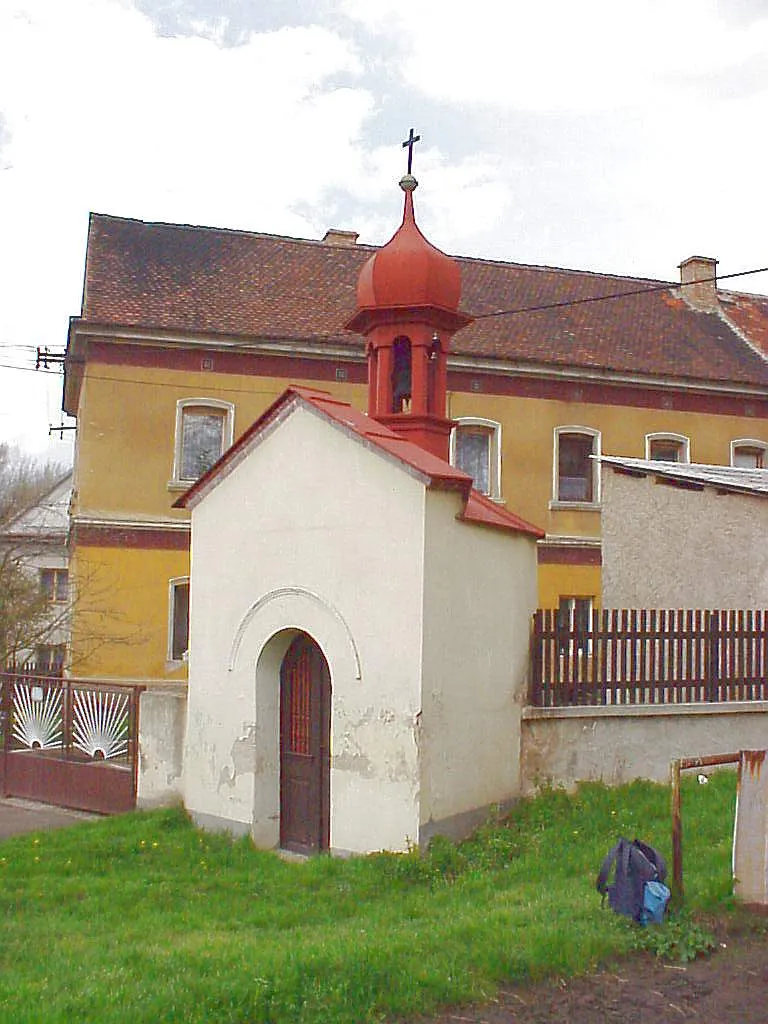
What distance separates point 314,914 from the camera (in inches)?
348

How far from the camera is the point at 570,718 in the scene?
11906 millimetres

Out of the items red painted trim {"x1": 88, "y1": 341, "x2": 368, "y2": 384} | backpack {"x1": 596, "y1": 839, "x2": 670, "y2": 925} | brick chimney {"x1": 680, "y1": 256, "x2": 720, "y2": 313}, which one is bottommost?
Result: backpack {"x1": 596, "y1": 839, "x2": 670, "y2": 925}

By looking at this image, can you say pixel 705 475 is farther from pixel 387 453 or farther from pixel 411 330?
pixel 387 453

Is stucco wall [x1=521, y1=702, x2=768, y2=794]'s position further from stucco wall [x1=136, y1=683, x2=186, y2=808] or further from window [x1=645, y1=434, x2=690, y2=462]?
window [x1=645, y1=434, x2=690, y2=462]

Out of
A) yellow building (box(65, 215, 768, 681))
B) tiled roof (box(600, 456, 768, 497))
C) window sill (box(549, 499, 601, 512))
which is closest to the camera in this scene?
tiled roof (box(600, 456, 768, 497))

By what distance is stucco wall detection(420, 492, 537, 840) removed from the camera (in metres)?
10.5

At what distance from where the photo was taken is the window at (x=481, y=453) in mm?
24703

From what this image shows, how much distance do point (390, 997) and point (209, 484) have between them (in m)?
6.88

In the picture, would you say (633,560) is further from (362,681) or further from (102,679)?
(102,679)

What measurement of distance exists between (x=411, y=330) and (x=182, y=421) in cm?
1063

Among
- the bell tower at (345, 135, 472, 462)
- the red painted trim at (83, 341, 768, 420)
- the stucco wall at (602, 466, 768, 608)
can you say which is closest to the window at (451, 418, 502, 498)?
the red painted trim at (83, 341, 768, 420)

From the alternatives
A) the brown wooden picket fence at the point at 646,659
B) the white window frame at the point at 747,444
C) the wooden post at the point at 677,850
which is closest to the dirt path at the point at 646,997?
the wooden post at the point at 677,850

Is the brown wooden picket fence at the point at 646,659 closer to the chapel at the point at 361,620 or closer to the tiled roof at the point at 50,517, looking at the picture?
the chapel at the point at 361,620

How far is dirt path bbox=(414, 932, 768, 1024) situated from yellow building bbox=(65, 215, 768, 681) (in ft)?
49.0
